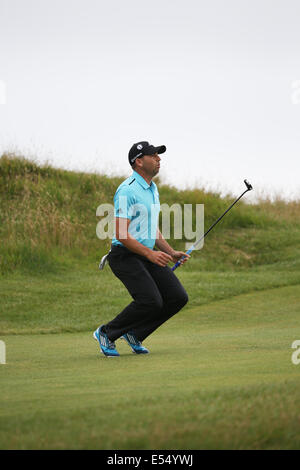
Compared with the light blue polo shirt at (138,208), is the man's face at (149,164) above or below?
above

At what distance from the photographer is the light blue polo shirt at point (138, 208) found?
6699mm

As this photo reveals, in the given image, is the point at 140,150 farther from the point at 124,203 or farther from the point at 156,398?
the point at 156,398

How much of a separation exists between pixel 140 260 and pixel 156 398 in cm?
287

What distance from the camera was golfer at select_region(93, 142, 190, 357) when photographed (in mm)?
6688

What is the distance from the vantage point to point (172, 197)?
23.3 meters

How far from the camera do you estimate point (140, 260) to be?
695 centimetres

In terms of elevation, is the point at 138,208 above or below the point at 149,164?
below

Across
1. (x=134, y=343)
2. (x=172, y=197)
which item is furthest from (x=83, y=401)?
(x=172, y=197)
